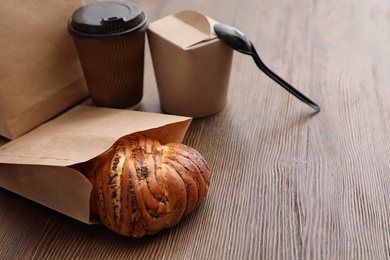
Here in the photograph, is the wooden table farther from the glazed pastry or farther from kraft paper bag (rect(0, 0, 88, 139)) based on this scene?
kraft paper bag (rect(0, 0, 88, 139))

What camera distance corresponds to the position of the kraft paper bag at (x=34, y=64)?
841mm

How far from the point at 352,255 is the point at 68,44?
627 millimetres

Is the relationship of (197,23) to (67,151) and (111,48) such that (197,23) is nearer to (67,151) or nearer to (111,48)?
(111,48)

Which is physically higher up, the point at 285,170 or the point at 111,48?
the point at 111,48

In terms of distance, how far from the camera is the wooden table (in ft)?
2.30

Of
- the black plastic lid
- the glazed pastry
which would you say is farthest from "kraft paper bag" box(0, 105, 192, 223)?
the black plastic lid

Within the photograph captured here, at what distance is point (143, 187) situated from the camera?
682mm

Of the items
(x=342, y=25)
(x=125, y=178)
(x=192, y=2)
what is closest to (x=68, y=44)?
(x=125, y=178)

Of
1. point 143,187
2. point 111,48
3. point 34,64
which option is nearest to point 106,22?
point 111,48

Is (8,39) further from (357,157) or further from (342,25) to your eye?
(342,25)

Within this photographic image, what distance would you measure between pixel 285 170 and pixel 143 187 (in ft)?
0.88

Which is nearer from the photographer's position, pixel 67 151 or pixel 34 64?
pixel 67 151

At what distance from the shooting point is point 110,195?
2.25ft

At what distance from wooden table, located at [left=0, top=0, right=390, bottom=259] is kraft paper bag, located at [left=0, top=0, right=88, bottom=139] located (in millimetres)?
154
